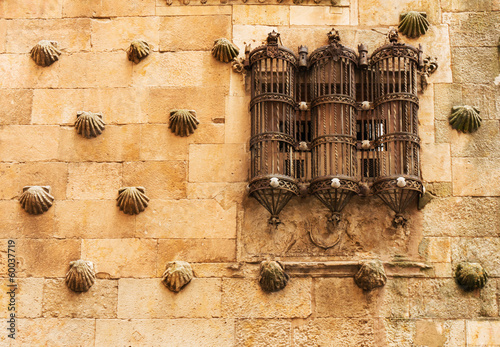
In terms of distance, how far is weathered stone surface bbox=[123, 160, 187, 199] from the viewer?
30.7 ft

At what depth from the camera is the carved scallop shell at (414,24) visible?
9828 mm

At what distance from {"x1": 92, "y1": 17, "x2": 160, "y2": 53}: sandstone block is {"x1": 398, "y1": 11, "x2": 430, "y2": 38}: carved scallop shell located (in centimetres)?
326

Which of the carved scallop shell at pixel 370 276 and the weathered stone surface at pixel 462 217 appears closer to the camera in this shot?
the carved scallop shell at pixel 370 276

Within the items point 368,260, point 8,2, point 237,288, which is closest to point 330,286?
point 368,260

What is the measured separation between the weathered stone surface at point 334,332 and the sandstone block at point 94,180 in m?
2.84

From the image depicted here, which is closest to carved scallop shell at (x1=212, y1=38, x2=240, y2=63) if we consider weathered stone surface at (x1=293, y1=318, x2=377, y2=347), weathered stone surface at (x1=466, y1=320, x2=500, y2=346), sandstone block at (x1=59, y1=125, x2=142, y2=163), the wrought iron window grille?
the wrought iron window grille

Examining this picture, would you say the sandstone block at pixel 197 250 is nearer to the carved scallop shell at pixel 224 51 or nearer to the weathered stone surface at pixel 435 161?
the carved scallop shell at pixel 224 51

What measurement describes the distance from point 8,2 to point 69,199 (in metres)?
3.01

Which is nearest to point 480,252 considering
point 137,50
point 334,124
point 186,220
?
point 334,124

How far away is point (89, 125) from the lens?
9523 millimetres

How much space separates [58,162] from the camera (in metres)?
9.55

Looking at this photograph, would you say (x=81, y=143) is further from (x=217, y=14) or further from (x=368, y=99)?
(x=368, y=99)

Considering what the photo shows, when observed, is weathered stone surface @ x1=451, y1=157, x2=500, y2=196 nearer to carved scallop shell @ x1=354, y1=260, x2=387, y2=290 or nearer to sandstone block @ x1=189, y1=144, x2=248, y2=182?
carved scallop shell @ x1=354, y1=260, x2=387, y2=290

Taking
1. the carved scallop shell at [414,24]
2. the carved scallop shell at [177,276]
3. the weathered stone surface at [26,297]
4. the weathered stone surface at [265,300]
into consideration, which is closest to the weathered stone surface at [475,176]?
the carved scallop shell at [414,24]
